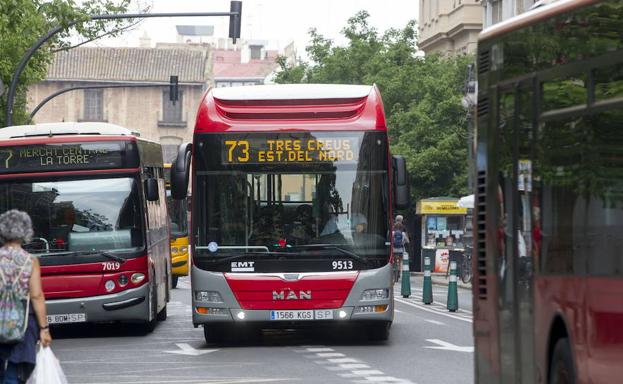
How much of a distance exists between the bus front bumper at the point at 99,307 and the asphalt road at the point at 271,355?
33 centimetres

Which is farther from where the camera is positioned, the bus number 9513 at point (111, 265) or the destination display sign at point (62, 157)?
the destination display sign at point (62, 157)

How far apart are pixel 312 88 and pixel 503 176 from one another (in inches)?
380

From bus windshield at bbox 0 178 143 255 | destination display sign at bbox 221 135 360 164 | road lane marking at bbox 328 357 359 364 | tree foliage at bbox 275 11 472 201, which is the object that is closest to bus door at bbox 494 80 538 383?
road lane marking at bbox 328 357 359 364

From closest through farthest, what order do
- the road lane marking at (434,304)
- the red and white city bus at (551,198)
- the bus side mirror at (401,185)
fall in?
Result: the red and white city bus at (551,198) < the bus side mirror at (401,185) < the road lane marking at (434,304)

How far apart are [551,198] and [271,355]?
32.3 ft

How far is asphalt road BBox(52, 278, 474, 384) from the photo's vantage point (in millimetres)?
16734

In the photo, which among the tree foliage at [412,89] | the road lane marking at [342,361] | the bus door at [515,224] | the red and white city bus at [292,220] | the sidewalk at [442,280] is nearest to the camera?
the bus door at [515,224]

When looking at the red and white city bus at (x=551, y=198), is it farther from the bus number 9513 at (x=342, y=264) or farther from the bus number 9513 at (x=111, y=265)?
the bus number 9513 at (x=111, y=265)

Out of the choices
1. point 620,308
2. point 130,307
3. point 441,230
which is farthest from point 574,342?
point 441,230

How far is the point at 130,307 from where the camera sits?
77.2ft

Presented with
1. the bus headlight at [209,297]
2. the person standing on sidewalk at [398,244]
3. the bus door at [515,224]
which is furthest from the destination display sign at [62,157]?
the person standing on sidewalk at [398,244]

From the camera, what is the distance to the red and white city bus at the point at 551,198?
8.98 metres

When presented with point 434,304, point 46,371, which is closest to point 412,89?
point 434,304

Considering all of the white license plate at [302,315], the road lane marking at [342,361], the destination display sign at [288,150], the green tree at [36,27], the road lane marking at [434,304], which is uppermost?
the green tree at [36,27]
